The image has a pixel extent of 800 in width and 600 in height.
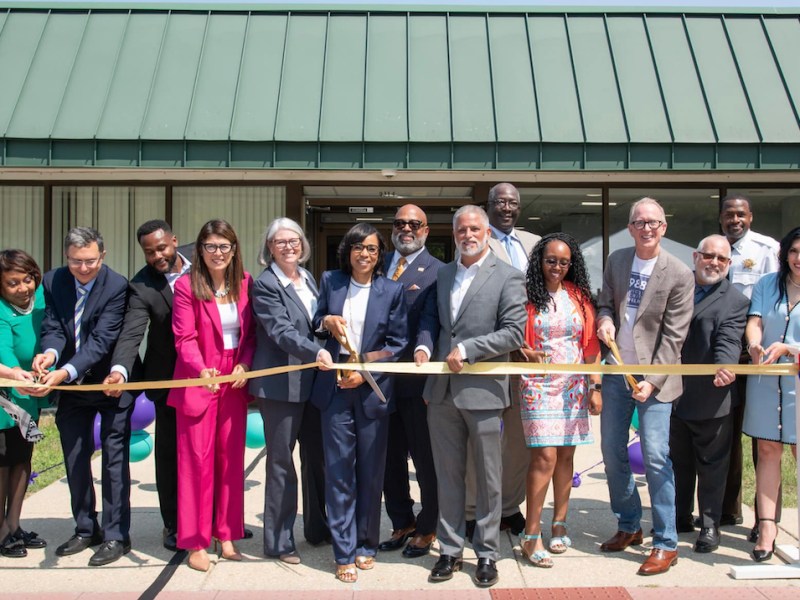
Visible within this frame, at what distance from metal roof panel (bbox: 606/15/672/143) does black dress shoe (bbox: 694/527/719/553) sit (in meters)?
5.19

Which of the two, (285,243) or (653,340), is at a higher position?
(285,243)

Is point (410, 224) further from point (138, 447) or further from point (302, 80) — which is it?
point (302, 80)

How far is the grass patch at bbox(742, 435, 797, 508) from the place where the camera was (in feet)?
20.3

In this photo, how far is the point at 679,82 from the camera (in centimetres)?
950

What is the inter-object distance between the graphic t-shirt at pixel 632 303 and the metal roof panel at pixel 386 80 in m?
4.67

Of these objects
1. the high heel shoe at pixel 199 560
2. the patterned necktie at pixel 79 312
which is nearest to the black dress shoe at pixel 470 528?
the high heel shoe at pixel 199 560

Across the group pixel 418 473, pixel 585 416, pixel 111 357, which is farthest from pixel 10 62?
pixel 585 416

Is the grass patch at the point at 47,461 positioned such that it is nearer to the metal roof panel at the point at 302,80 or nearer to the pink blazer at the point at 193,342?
the pink blazer at the point at 193,342

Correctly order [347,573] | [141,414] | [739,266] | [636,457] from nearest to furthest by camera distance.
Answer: [347,573] → [739,266] → [636,457] → [141,414]

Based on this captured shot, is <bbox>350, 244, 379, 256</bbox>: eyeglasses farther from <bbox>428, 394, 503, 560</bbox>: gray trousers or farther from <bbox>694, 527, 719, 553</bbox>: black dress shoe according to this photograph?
<bbox>694, 527, 719, 553</bbox>: black dress shoe

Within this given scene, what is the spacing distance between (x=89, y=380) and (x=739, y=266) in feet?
14.7

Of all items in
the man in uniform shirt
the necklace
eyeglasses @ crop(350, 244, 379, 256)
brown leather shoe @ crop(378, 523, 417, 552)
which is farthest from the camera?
the man in uniform shirt

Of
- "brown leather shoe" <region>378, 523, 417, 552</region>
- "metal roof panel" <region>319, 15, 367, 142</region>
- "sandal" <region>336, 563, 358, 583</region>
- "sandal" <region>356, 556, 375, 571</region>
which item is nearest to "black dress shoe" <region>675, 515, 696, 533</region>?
"brown leather shoe" <region>378, 523, 417, 552</region>

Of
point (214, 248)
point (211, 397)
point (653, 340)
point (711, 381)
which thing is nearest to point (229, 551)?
point (211, 397)
